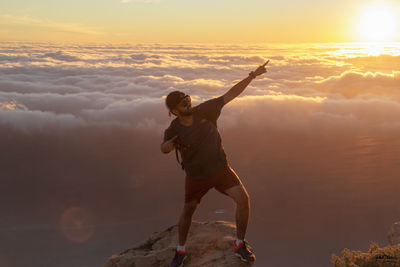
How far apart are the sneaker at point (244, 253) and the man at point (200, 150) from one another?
0.03 feet

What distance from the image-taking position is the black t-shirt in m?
3.61

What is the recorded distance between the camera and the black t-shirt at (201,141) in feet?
11.8

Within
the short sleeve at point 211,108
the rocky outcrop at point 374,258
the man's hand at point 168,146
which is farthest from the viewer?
the rocky outcrop at point 374,258

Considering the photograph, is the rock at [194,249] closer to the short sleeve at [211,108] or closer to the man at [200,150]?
the man at [200,150]

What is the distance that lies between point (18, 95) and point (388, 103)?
280 feet

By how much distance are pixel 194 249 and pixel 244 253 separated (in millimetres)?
726

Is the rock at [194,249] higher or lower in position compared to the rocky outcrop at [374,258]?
higher

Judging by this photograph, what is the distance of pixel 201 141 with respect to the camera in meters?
3.67

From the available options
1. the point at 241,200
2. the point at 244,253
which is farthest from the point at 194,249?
the point at 241,200

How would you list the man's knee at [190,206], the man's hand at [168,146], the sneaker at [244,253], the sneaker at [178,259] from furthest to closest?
the sneaker at [178,259] → the sneaker at [244,253] → the man's knee at [190,206] → the man's hand at [168,146]

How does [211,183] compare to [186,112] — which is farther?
[211,183]

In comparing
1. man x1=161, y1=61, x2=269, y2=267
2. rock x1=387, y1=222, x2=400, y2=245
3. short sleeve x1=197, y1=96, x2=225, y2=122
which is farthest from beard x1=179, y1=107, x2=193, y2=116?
rock x1=387, y1=222, x2=400, y2=245

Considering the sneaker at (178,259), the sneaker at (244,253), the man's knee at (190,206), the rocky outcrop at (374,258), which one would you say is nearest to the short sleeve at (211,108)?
the man's knee at (190,206)

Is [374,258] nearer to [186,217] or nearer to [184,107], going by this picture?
[186,217]
